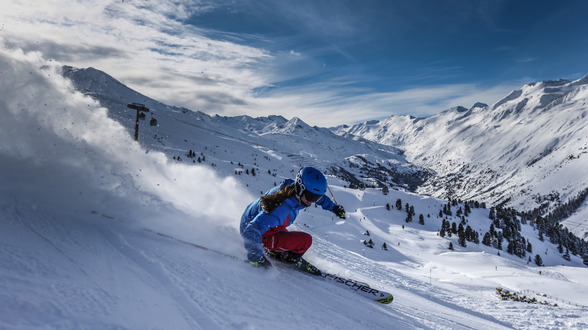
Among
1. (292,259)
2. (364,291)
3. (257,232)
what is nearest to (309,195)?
(257,232)

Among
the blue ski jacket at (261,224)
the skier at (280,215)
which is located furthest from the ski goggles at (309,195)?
the blue ski jacket at (261,224)

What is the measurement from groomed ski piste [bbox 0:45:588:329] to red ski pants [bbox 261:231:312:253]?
0.65 m

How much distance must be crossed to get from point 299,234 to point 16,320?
5299 millimetres

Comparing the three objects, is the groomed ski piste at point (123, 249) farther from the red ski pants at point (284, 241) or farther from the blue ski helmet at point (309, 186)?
the blue ski helmet at point (309, 186)

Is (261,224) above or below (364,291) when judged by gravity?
above

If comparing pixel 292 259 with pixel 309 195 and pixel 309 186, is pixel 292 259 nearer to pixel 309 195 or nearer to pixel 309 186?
pixel 309 195

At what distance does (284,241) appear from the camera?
7.16 meters

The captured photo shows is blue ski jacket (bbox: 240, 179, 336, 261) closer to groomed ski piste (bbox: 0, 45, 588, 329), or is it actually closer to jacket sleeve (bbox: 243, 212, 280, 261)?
jacket sleeve (bbox: 243, 212, 280, 261)

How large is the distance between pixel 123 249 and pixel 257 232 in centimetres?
244

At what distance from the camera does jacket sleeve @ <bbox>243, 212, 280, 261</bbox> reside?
6243 mm

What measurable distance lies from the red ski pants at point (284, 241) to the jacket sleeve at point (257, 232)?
884 mm

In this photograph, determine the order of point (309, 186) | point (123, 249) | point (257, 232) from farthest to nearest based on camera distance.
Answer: point (309, 186) < point (257, 232) < point (123, 249)

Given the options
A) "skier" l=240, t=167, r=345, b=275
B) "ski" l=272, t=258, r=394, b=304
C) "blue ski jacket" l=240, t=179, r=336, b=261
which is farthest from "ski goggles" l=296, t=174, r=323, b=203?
"ski" l=272, t=258, r=394, b=304

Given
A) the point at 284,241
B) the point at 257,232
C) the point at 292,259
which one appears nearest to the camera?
the point at 257,232
